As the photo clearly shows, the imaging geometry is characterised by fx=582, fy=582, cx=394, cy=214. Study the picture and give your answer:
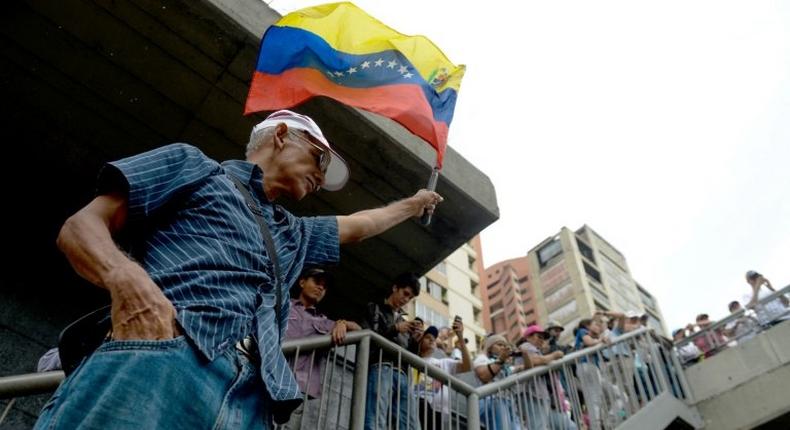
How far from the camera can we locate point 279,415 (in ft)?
6.03

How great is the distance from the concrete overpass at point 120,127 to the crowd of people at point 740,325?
6101mm

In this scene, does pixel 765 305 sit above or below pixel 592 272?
below

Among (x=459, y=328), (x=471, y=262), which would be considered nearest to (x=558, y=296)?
(x=471, y=262)

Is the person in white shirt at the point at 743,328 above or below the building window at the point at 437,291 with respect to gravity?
below

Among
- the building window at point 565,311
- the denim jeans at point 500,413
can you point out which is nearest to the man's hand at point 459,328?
the denim jeans at point 500,413

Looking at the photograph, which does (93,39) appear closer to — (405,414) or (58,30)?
(58,30)

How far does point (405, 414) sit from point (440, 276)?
4332 centimetres

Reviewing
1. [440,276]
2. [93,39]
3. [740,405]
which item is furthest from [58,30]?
[440,276]

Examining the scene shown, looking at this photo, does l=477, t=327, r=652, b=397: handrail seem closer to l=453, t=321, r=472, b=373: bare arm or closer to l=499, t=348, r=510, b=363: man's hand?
l=499, t=348, r=510, b=363: man's hand

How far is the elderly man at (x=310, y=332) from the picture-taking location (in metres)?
3.73

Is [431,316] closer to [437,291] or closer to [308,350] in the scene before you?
[437,291]

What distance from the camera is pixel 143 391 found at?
1.42 meters

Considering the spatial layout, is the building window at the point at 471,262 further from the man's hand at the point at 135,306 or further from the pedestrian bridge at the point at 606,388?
the man's hand at the point at 135,306

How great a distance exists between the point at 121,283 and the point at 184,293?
0.20m
